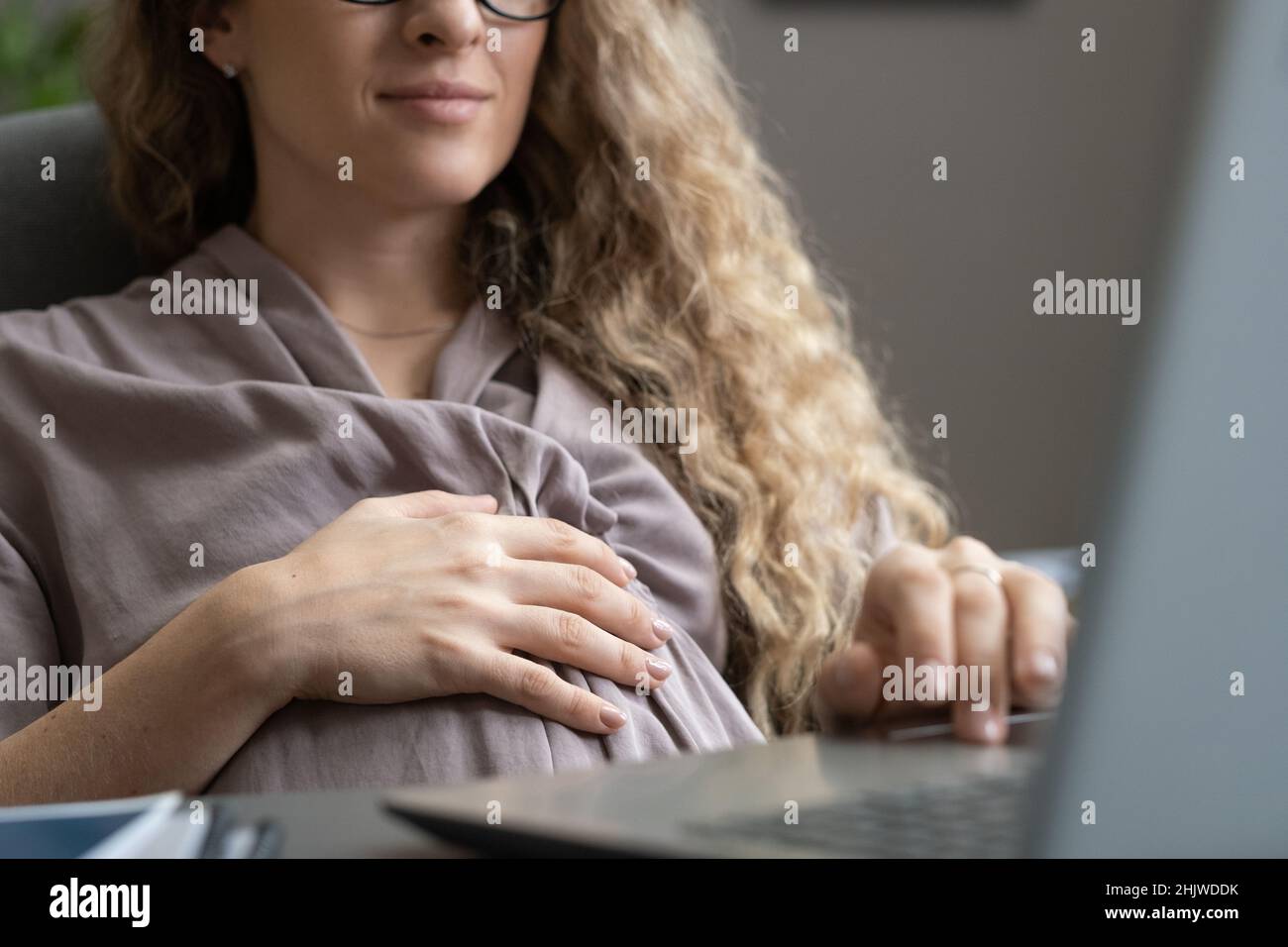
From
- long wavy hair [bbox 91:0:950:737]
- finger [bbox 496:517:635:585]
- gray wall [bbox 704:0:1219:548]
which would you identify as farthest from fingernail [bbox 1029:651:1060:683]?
gray wall [bbox 704:0:1219:548]

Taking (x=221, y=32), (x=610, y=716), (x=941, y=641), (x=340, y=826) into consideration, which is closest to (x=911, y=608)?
(x=941, y=641)

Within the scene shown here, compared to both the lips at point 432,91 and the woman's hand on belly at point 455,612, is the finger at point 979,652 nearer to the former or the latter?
the woman's hand on belly at point 455,612

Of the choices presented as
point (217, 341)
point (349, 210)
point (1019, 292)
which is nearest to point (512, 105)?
point (349, 210)

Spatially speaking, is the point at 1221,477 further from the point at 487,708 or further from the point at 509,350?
the point at 509,350

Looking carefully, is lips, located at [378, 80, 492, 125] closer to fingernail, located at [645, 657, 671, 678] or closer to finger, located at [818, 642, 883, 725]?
fingernail, located at [645, 657, 671, 678]

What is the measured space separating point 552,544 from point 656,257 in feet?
1.42

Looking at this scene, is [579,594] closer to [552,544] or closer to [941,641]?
[552,544]

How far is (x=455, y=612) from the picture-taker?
0.87m

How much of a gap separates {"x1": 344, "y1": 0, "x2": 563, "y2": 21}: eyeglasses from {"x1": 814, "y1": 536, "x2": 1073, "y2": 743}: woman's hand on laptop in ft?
1.94

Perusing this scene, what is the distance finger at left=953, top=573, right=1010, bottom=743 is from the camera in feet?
1.95

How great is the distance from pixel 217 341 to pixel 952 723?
28.3 inches

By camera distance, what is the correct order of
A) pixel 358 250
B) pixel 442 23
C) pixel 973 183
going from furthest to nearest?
1. pixel 973 183
2. pixel 358 250
3. pixel 442 23

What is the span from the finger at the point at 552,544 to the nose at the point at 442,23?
39 centimetres

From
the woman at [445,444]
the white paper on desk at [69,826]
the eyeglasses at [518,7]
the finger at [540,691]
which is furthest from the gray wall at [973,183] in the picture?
the white paper on desk at [69,826]
